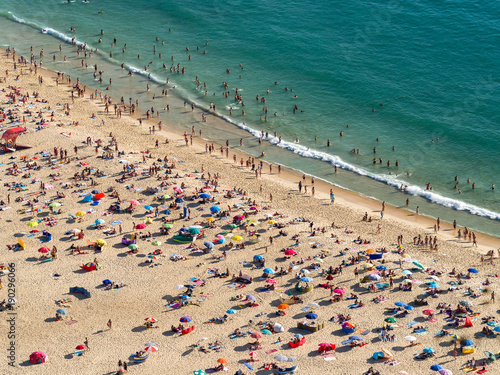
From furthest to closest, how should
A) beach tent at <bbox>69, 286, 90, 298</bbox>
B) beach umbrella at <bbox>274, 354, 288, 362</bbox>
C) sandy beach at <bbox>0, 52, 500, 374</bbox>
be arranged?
beach tent at <bbox>69, 286, 90, 298</bbox>
sandy beach at <bbox>0, 52, 500, 374</bbox>
beach umbrella at <bbox>274, 354, 288, 362</bbox>

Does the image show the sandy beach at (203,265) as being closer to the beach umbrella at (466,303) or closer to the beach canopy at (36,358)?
the beach canopy at (36,358)

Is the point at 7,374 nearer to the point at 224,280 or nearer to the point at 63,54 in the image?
the point at 224,280

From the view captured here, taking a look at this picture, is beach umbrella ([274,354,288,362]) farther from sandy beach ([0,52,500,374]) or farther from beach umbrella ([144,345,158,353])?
beach umbrella ([144,345,158,353])

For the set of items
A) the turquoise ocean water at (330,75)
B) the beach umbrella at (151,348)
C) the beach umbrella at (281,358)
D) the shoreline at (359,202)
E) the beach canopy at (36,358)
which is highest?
the turquoise ocean water at (330,75)

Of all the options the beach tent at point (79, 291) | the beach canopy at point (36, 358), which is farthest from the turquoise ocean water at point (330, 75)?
the beach canopy at point (36, 358)

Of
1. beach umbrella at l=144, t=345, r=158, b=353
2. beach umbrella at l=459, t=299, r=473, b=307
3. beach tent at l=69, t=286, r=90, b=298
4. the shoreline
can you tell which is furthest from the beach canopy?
the shoreline

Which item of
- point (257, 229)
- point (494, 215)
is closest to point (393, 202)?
point (494, 215)

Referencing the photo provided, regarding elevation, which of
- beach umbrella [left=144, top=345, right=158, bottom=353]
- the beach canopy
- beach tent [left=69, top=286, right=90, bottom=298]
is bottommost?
the beach canopy
